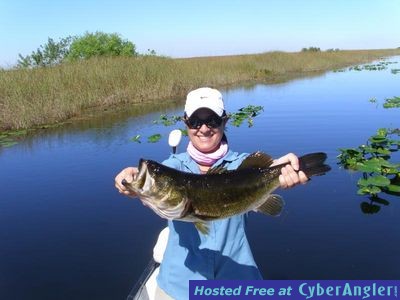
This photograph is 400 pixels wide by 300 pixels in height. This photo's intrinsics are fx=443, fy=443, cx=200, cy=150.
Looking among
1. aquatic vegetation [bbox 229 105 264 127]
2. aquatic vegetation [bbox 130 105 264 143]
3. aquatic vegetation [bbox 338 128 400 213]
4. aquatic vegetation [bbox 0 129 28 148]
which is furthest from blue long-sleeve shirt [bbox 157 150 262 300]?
aquatic vegetation [bbox 229 105 264 127]

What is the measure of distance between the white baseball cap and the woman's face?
0.03 m

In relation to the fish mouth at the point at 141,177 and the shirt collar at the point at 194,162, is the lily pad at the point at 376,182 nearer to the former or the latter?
the shirt collar at the point at 194,162

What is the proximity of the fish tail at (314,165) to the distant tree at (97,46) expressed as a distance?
3692cm

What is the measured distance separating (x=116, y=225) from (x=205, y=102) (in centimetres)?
523

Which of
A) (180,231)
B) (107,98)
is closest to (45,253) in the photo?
(180,231)

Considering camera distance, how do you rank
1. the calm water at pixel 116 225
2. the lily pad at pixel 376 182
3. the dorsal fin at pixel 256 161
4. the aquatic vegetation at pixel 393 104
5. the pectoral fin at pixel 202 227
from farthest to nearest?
the aquatic vegetation at pixel 393 104 < the lily pad at pixel 376 182 < the calm water at pixel 116 225 < the dorsal fin at pixel 256 161 < the pectoral fin at pixel 202 227

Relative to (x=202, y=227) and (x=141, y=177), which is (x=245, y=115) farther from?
(x=141, y=177)

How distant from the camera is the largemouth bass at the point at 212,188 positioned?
2443 mm

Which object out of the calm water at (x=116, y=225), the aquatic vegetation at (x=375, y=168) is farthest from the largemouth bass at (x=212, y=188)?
the aquatic vegetation at (x=375, y=168)

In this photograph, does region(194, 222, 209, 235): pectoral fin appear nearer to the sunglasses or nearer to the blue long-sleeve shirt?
the blue long-sleeve shirt

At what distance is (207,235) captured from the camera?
9.37 ft

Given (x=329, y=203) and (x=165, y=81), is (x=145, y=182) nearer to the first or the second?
(x=329, y=203)

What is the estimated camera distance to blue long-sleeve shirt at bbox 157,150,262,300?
295 centimetres

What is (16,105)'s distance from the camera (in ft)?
53.3
